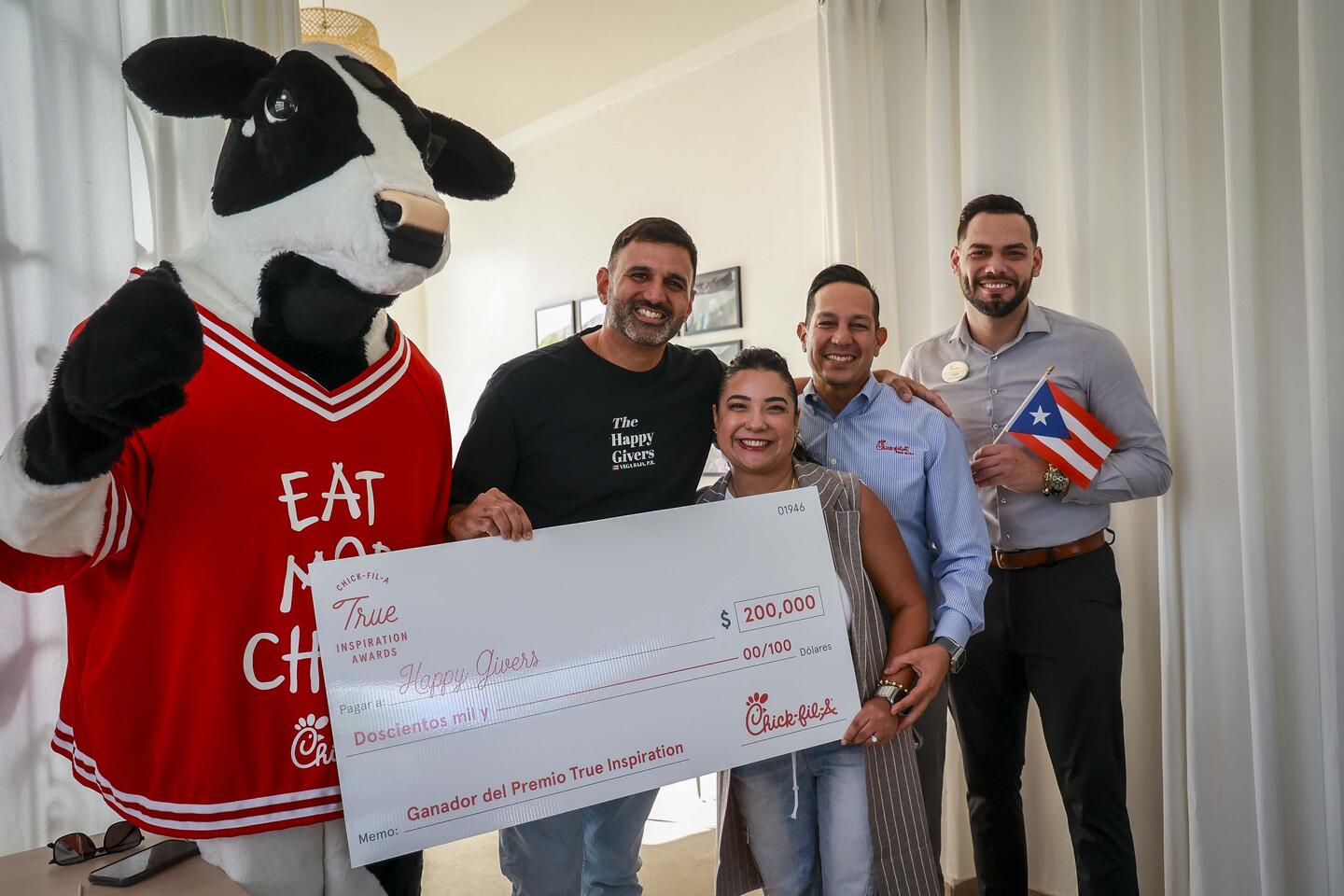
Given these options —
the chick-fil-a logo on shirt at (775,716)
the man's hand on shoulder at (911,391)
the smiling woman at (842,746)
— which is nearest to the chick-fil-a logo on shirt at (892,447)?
the man's hand on shoulder at (911,391)

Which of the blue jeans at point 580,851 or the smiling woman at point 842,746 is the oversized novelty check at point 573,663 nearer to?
the smiling woman at point 842,746

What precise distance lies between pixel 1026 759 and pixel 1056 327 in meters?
1.22

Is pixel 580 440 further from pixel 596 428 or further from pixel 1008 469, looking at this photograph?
pixel 1008 469

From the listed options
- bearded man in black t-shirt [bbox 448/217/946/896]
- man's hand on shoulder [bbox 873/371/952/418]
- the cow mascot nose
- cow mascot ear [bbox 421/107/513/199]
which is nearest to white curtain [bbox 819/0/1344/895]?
man's hand on shoulder [bbox 873/371/952/418]

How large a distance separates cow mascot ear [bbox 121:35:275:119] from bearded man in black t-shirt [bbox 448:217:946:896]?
0.66 meters

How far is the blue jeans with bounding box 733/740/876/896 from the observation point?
1468 mm

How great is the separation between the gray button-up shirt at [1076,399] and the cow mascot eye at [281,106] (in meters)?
1.60

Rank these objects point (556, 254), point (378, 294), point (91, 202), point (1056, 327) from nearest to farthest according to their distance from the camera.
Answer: point (378, 294)
point (91, 202)
point (1056, 327)
point (556, 254)

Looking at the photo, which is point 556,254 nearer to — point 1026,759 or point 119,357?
point 1026,759

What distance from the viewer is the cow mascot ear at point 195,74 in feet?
3.74

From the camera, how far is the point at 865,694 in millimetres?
1521

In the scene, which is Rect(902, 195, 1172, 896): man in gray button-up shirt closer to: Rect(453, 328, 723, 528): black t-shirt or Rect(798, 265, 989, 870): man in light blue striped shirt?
Rect(798, 265, 989, 870): man in light blue striped shirt

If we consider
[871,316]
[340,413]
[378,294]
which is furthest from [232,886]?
[871,316]

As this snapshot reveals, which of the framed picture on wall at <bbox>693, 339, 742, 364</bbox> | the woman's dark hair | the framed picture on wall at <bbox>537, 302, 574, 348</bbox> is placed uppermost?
the framed picture on wall at <bbox>537, 302, 574, 348</bbox>
